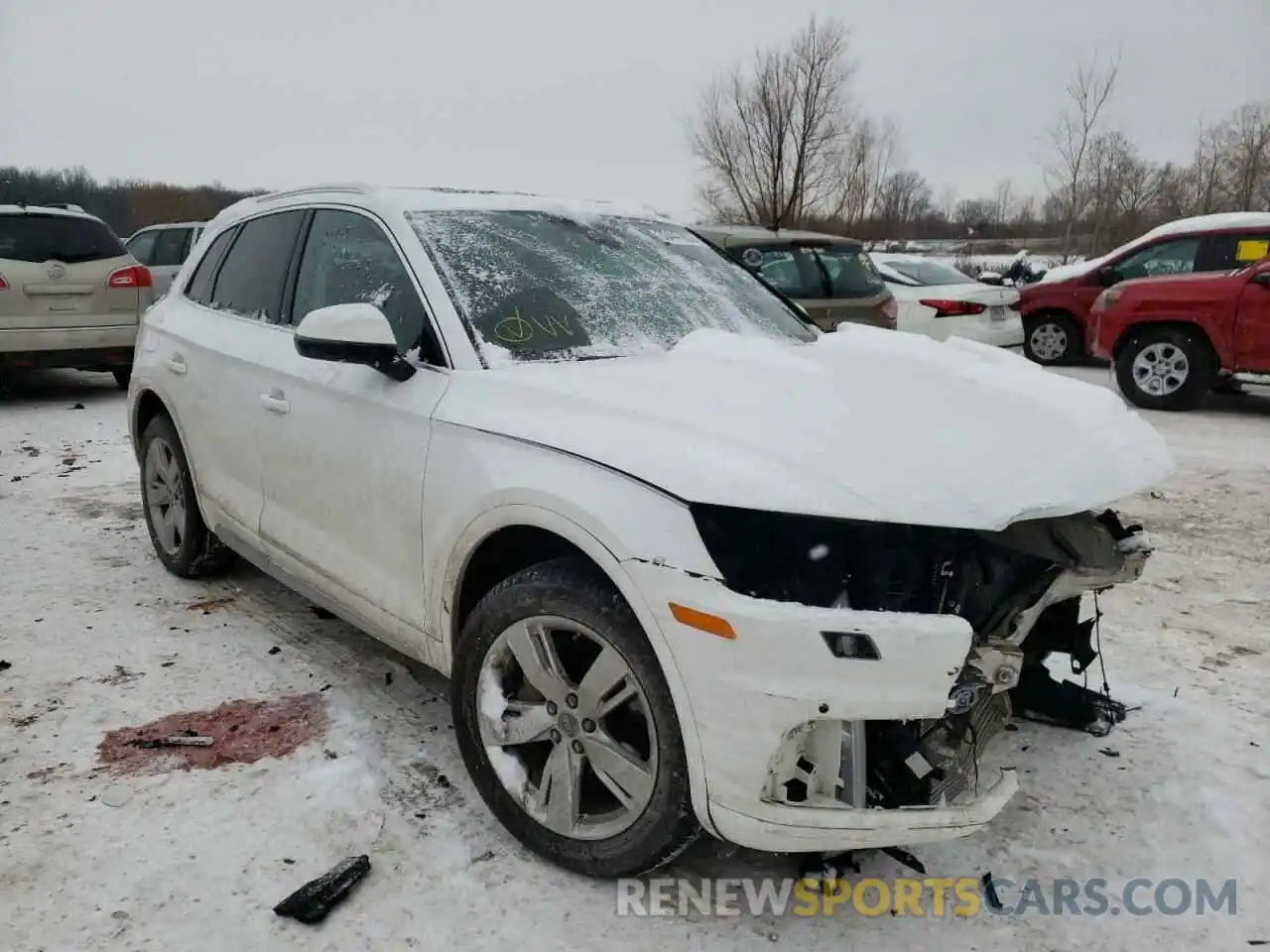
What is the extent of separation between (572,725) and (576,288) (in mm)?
1384

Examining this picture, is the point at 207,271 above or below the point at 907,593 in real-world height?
above

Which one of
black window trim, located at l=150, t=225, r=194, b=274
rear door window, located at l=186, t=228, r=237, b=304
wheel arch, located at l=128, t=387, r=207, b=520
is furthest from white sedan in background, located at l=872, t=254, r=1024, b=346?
black window trim, located at l=150, t=225, r=194, b=274

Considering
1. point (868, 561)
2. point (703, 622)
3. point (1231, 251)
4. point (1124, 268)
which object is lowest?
point (703, 622)

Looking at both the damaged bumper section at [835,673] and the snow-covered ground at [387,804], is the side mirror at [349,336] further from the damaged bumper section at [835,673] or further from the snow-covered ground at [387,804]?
the snow-covered ground at [387,804]

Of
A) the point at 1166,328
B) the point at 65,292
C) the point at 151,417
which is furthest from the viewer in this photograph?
the point at 1166,328

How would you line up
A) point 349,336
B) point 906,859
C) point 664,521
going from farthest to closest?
point 349,336
point 906,859
point 664,521

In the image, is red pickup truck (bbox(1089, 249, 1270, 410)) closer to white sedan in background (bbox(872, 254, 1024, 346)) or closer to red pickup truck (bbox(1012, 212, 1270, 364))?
red pickup truck (bbox(1012, 212, 1270, 364))

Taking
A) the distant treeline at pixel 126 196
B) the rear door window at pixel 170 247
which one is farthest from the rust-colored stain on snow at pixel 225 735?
the distant treeline at pixel 126 196

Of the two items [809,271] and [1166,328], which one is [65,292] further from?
[1166,328]

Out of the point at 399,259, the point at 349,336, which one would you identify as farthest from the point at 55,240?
the point at 349,336

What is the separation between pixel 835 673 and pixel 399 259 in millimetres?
1875

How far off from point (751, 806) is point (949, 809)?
1.46 feet

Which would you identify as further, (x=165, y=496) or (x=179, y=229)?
(x=179, y=229)

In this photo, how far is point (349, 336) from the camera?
8.61 feet
